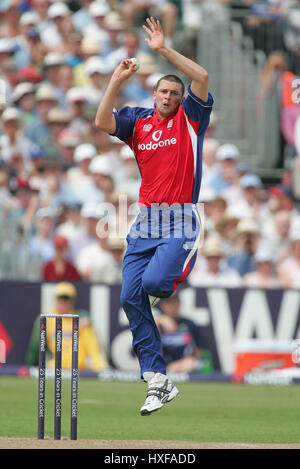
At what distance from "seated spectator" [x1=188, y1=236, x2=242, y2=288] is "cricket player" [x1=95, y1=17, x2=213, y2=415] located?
6294 millimetres

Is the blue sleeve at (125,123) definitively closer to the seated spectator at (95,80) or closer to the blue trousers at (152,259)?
the blue trousers at (152,259)

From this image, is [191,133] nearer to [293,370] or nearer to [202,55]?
[293,370]

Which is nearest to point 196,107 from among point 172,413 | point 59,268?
point 172,413

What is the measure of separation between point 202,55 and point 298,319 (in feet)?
21.8

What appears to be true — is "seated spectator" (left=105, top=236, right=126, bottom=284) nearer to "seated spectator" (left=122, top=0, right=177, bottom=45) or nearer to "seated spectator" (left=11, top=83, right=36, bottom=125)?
"seated spectator" (left=11, top=83, right=36, bottom=125)

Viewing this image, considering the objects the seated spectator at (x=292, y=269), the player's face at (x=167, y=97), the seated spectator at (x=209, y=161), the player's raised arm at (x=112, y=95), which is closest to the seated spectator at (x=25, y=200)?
the seated spectator at (x=209, y=161)

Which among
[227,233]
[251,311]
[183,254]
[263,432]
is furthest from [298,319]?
[183,254]

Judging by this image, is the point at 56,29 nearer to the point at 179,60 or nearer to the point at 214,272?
the point at 214,272

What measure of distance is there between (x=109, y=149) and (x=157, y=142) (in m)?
8.40

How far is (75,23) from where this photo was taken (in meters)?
19.3

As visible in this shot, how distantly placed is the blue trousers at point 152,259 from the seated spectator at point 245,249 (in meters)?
6.75

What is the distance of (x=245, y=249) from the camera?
50.4 feet

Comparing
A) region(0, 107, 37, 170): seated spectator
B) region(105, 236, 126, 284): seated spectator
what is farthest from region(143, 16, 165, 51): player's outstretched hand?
region(0, 107, 37, 170): seated spectator

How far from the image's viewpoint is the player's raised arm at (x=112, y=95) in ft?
27.0
